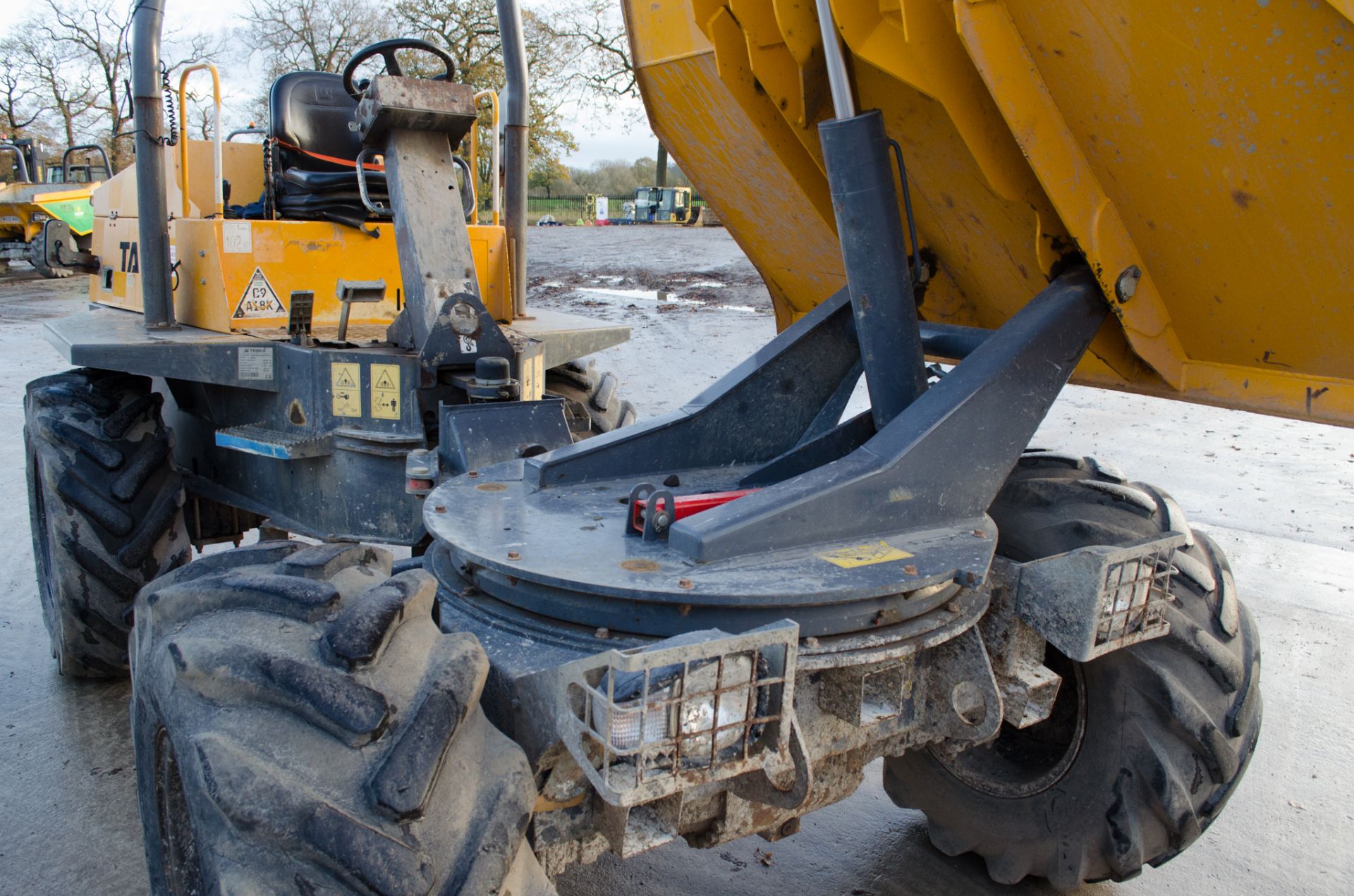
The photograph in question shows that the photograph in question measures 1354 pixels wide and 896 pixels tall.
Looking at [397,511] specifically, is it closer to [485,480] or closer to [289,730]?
[485,480]

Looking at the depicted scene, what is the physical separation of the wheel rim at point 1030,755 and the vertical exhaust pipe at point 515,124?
278cm

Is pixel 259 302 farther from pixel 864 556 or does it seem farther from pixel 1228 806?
pixel 1228 806

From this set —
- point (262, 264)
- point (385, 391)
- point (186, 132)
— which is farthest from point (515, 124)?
point (385, 391)

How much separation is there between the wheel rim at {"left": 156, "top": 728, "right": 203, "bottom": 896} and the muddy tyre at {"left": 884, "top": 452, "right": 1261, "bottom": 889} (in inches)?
67.7

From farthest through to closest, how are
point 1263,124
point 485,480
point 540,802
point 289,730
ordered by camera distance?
point 485,480 < point 1263,124 < point 540,802 < point 289,730

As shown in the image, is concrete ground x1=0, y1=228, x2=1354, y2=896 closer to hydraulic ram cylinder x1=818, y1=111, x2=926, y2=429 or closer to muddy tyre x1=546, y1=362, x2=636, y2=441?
hydraulic ram cylinder x1=818, y1=111, x2=926, y2=429

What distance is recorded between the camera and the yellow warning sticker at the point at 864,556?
201 cm

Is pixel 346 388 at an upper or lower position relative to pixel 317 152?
lower

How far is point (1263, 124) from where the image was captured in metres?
1.99

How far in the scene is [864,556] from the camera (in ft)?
6.75

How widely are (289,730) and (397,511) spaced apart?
81.1 inches

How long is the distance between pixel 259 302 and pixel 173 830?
2511 millimetres

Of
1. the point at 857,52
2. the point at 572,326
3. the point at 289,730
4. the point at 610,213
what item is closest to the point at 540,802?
the point at 289,730

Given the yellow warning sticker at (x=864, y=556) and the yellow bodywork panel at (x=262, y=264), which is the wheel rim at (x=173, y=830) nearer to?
the yellow warning sticker at (x=864, y=556)
